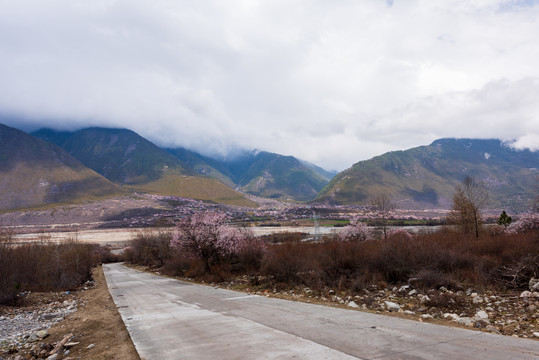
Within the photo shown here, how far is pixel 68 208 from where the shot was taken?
156875 mm

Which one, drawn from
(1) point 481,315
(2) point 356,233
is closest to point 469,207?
(2) point 356,233

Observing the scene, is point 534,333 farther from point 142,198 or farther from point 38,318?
point 142,198

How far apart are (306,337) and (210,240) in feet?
69.7

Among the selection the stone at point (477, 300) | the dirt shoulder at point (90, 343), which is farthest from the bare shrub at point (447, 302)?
the dirt shoulder at point (90, 343)

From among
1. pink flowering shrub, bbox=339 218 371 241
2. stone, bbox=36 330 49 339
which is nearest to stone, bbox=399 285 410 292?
stone, bbox=36 330 49 339

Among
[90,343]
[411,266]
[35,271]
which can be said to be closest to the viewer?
[90,343]

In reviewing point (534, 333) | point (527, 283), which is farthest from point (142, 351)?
point (527, 283)

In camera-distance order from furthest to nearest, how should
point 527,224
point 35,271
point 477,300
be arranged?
1. point 35,271
2. point 527,224
3. point 477,300

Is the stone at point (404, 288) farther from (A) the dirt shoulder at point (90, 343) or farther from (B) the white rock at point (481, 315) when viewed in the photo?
(A) the dirt shoulder at point (90, 343)

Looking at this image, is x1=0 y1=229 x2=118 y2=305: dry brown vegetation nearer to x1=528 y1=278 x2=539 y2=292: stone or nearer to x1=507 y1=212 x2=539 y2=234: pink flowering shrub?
x1=528 y1=278 x2=539 y2=292: stone

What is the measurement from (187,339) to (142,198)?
189 m

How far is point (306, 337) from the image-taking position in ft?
25.7

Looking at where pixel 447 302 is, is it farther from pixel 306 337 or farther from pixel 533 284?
pixel 306 337

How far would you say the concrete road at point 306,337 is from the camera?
6.38 metres
